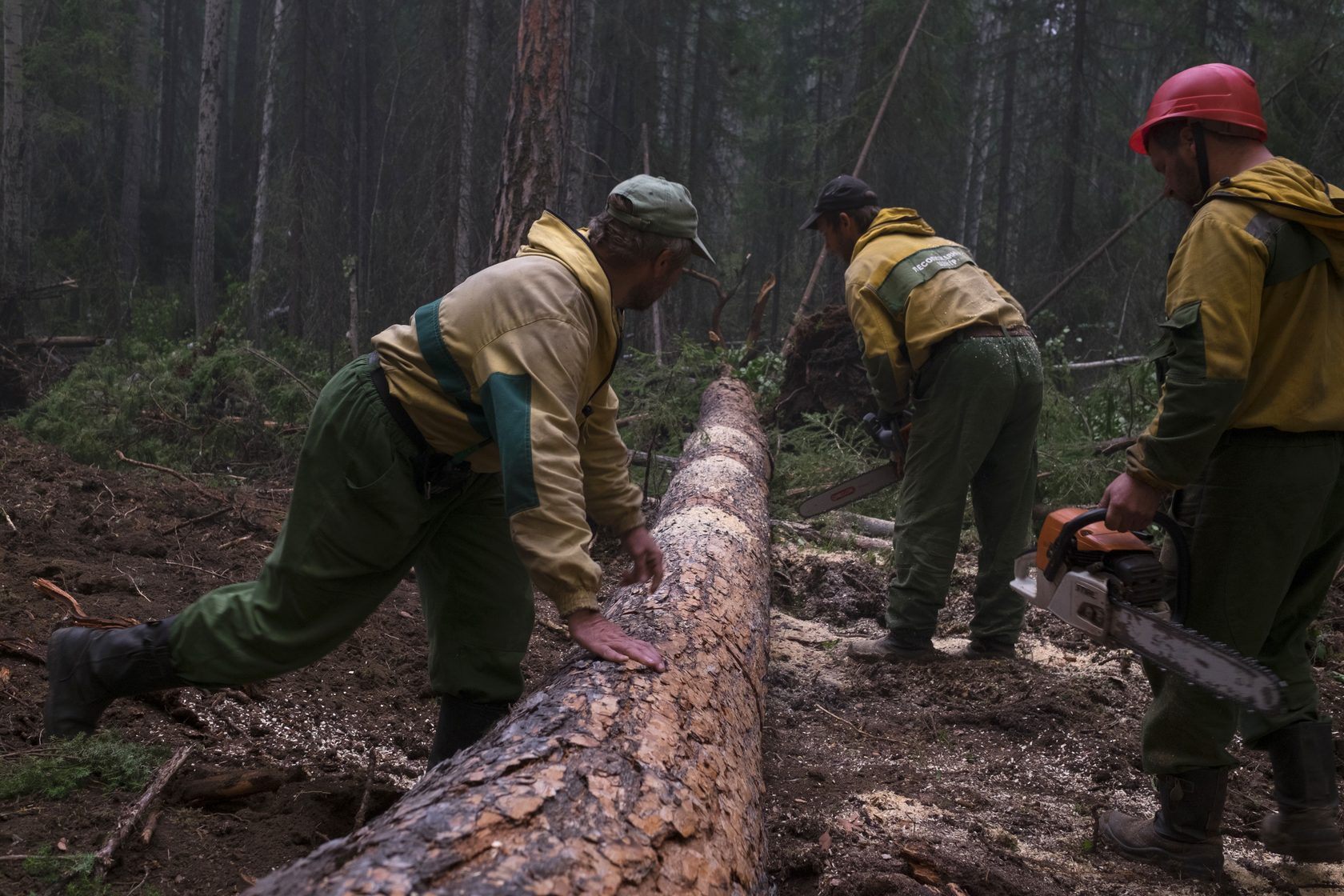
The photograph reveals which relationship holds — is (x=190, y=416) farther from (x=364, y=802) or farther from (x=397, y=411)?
(x=364, y=802)

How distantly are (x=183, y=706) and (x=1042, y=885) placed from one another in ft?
8.32

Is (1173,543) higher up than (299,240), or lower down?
lower down

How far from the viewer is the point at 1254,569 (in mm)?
2635

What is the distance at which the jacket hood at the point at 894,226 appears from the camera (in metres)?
4.73

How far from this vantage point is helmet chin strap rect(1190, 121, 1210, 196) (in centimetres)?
272

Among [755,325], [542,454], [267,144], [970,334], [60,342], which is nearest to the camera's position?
[542,454]

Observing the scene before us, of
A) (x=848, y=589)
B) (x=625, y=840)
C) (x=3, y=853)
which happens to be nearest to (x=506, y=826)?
(x=625, y=840)

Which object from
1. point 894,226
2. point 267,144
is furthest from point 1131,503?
point 267,144

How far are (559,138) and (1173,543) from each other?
5469 mm

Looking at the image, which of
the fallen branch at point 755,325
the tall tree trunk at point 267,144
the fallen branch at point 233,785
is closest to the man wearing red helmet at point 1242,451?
the fallen branch at point 233,785

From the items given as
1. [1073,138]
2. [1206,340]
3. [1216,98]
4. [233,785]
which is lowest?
[233,785]

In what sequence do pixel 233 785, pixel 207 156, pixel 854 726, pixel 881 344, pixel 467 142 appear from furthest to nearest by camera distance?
1. pixel 207 156
2. pixel 467 142
3. pixel 881 344
4. pixel 854 726
5. pixel 233 785

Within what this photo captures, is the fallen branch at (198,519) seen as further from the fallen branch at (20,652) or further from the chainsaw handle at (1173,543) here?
the chainsaw handle at (1173,543)

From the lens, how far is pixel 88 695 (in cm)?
268
